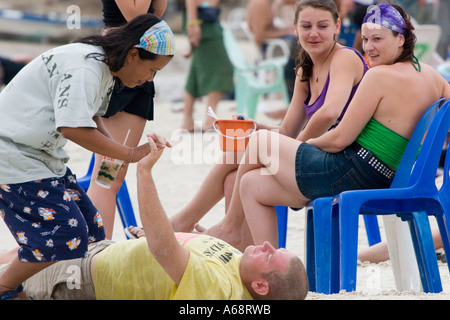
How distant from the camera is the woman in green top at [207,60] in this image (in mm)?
7684

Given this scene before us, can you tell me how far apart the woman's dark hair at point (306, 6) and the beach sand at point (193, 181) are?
3.48 feet

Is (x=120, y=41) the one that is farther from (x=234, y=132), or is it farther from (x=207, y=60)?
(x=207, y=60)

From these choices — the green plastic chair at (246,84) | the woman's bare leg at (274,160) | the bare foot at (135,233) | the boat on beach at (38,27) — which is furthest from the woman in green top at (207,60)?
the boat on beach at (38,27)

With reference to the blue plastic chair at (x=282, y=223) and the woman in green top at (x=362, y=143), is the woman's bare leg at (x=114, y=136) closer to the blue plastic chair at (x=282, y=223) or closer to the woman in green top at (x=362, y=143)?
the woman in green top at (x=362, y=143)

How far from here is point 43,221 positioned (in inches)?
101

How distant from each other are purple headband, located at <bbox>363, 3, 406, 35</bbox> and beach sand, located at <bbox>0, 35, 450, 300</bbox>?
1.10 metres

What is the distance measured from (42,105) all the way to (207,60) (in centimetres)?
529

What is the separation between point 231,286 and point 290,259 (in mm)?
212

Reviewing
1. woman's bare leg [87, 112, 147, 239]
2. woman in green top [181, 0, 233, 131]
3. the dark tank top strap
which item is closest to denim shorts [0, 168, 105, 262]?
woman's bare leg [87, 112, 147, 239]

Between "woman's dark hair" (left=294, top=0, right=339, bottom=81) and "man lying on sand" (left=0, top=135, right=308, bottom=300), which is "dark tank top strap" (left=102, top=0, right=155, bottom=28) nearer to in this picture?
"woman's dark hair" (left=294, top=0, right=339, bottom=81)

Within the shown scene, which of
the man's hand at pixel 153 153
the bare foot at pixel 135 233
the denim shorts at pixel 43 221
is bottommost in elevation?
the bare foot at pixel 135 233

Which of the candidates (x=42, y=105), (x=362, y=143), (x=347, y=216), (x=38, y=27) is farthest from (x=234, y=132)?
(x=38, y=27)

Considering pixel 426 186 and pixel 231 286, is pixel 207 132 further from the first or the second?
pixel 231 286
